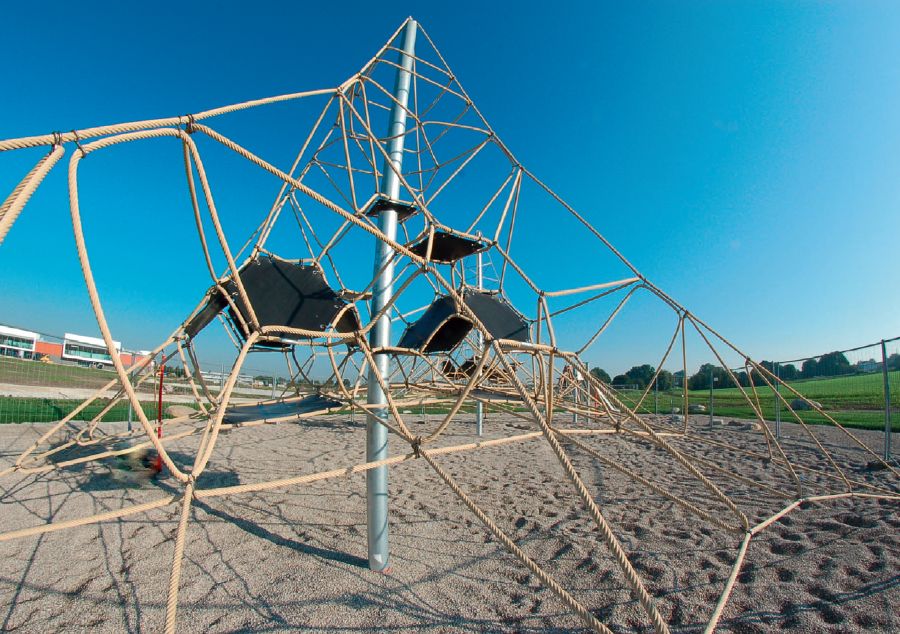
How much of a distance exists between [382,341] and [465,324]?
0.96m

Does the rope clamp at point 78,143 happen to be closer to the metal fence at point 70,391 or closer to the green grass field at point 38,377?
the metal fence at point 70,391

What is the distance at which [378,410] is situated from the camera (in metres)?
3.30

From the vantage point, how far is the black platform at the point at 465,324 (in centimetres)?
405

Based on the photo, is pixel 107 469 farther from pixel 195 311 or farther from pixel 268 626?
pixel 268 626

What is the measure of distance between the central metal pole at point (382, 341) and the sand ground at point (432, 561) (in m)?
0.31

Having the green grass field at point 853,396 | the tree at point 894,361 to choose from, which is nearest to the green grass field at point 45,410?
the green grass field at point 853,396

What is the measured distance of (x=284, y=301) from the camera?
3.36 m

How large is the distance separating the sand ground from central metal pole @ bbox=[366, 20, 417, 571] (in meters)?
0.31

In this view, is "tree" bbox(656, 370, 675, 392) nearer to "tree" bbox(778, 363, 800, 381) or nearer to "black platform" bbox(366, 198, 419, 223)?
"tree" bbox(778, 363, 800, 381)

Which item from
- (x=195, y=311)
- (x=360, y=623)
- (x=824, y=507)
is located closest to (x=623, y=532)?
(x=824, y=507)

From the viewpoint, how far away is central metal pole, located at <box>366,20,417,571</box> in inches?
123

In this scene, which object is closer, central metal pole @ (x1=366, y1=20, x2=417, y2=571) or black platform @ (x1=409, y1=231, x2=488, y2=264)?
central metal pole @ (x1=366, y1=20, x2=417, y2=571)

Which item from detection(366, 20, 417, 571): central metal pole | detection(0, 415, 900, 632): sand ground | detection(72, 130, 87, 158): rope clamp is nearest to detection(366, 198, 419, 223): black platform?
detection(366, 20, 417, 571): central metal pole

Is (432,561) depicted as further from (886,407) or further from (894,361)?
(894,361)
